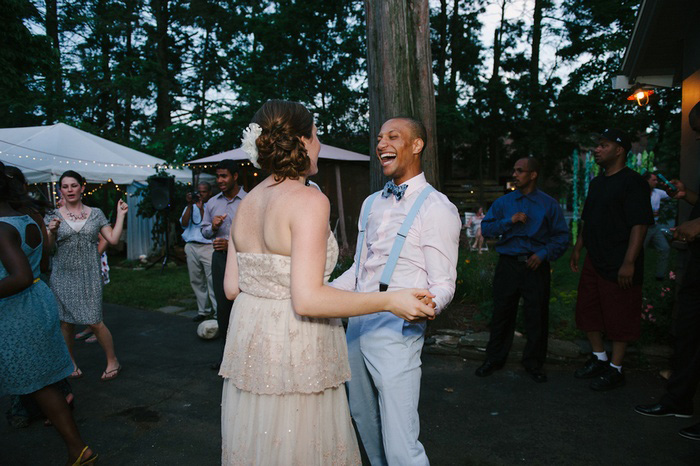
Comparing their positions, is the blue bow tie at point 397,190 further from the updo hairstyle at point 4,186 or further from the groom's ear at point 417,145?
the updo hairstyle at point 4,186

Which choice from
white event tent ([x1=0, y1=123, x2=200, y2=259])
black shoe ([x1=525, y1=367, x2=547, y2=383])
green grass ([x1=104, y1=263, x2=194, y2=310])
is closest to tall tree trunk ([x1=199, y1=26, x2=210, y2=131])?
white event tent ([x1=0, y1=123, x2=200, y2=259])

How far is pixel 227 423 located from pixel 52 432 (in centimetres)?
260

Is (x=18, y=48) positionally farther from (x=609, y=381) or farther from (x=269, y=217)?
(x=609, y=381)

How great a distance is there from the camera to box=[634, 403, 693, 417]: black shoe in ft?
11.4

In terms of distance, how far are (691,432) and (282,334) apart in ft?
10.4

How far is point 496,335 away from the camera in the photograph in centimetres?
448

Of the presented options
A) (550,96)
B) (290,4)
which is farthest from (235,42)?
(550,96)

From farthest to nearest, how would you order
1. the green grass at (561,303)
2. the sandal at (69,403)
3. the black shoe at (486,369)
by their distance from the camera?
the green grass at (561,303) → the black shoe at (486,369) → the sandal at (69,403)

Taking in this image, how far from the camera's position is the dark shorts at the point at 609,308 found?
4008 millimetres

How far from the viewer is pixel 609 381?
407cm

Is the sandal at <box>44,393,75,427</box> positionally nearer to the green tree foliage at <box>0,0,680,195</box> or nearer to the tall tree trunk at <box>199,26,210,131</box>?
the green tree foliage at <box>0,0,680,195</box>

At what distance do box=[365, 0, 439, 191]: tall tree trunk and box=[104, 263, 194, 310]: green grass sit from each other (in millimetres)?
5065

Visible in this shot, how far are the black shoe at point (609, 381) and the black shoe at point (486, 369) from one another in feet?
2.79

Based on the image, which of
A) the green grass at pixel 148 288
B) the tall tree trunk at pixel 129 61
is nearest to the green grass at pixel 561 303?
the green grass at pixel 148 288
